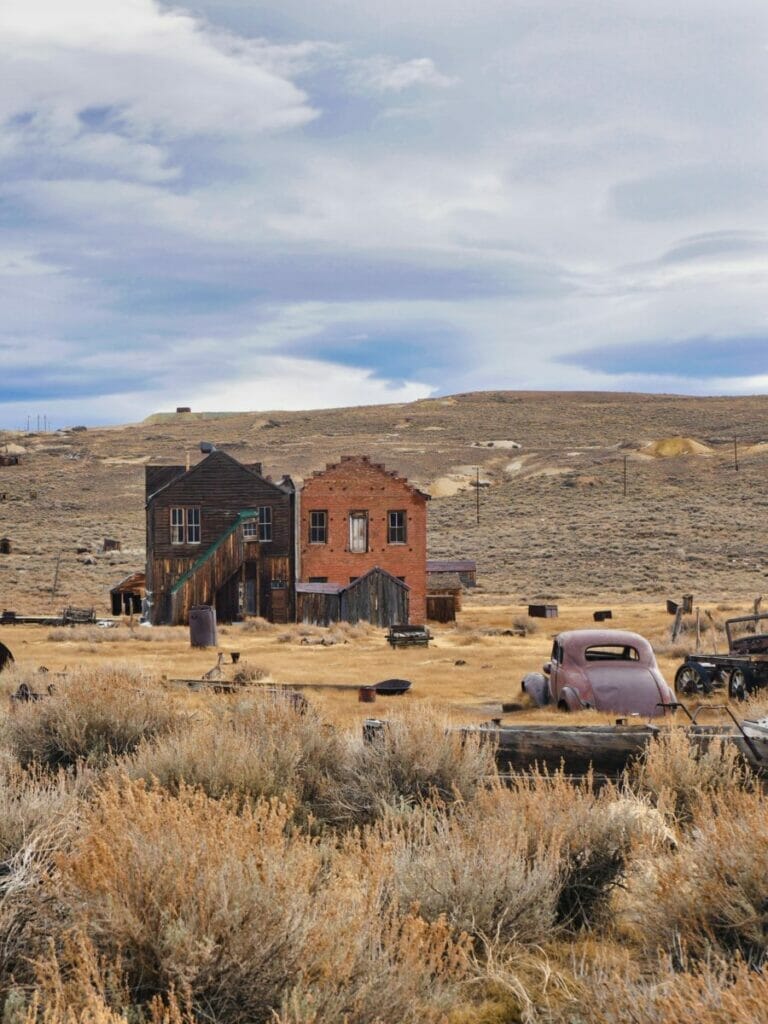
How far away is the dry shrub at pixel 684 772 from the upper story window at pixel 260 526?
31.6 meters

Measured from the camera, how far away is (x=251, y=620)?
35.9 m

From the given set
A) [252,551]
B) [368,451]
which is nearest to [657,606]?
[252,551]

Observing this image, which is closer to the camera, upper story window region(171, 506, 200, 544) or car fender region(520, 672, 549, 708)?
car fender region(520, 672, 549, 708)

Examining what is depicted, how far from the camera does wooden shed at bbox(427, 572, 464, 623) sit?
131 feet

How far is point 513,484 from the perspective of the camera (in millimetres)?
87812

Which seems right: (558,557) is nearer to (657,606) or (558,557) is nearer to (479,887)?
(657,606)

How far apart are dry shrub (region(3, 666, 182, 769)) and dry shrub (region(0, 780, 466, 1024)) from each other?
426 centimetres

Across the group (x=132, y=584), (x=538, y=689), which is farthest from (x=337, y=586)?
(x=538, y=689)

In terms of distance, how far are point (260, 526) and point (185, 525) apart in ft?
9.31

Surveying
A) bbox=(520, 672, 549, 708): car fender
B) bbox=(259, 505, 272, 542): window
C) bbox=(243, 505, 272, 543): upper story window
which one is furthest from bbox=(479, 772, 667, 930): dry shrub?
bbox=(259, 505, 272, 542): window

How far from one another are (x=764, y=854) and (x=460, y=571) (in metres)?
48.1

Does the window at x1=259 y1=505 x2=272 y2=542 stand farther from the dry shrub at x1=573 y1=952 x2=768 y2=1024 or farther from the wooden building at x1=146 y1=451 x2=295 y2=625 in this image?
the dry shrub at x1=573 y1=952 x2=768 y2=1024

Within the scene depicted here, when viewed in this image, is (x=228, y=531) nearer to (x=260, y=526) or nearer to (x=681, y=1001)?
(x=260, y=526)

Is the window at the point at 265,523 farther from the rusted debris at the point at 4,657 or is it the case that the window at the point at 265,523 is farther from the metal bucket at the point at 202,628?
the rusted debris at the point at 4,657
